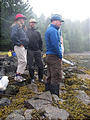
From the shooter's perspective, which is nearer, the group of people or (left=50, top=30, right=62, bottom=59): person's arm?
(left=50, top=30, right=62, bottom=59): person's arm

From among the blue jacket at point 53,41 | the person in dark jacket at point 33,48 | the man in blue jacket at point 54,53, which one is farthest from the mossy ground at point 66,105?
the blue jacket at point 53,41

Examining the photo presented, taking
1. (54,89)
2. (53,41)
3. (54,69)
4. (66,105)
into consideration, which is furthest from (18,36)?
(66,105)

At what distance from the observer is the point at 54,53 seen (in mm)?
4559

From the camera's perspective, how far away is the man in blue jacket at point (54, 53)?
435cm

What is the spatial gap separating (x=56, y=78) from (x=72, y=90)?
1444 mm

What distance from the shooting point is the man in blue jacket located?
14.3ft

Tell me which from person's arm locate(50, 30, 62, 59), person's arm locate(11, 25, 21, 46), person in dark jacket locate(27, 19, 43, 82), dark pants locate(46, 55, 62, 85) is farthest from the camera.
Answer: person in dark jacket locate(27, 19, 43, 82)

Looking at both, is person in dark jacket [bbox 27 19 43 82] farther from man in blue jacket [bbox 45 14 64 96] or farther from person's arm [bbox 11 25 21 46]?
man in blue jacket [bbox 45 14 64 96]

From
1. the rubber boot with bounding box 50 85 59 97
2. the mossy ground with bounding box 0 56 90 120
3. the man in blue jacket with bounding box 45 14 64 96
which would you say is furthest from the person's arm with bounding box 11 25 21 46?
the rubber boot with bounding box 50 85 59 97

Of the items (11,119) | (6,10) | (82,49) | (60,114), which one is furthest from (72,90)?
(82,49)

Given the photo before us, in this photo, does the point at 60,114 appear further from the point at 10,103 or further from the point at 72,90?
the point at 72,90

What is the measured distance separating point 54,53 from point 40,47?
174 cm

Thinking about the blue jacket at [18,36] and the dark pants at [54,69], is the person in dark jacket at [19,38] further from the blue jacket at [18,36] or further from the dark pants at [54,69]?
the dark pants at [54,69]

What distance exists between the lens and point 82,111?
3.91 m
